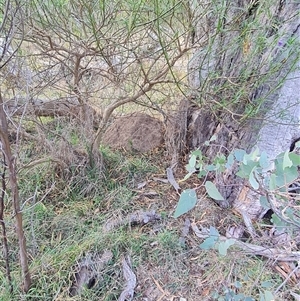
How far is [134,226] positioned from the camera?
1.86m

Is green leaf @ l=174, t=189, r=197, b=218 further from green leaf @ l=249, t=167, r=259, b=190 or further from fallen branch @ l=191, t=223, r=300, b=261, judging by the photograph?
fallen branch @ l=191, t=223, r=300, b=261

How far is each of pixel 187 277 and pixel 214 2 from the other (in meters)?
1.39

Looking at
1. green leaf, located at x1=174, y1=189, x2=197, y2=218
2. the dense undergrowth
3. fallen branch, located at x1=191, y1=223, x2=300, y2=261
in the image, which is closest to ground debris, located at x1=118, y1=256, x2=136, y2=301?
the dense undergrowth

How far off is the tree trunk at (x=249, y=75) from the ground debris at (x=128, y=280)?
0.70 m

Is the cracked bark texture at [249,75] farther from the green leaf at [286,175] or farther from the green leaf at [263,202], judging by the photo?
the green leaf at [286,175]

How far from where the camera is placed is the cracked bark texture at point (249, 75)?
1.54m

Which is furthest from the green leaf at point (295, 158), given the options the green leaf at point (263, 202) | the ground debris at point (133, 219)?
the ground debris at point (133, 219)

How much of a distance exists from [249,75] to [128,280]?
1261 millimetres

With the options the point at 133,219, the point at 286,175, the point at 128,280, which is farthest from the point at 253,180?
the point at 133,219

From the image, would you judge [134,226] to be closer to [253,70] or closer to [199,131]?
[199,131]

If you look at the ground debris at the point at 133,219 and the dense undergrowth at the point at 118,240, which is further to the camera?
the ground debris at the point at 133,219

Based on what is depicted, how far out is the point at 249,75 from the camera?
1.67 m

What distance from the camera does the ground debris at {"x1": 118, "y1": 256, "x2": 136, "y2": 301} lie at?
1.50m

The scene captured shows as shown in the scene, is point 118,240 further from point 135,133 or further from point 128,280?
point 135,133
